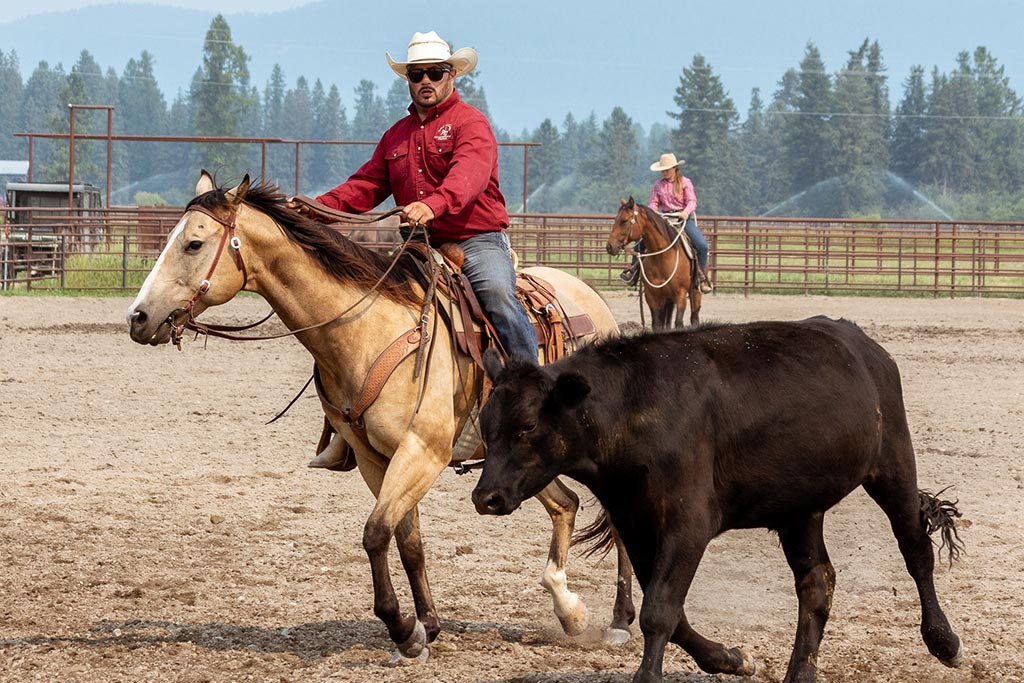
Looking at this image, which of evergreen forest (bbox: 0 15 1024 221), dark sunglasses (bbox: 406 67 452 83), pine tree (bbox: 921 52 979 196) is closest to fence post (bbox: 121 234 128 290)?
dark sunglasses (bbox: 406 67 452 83)

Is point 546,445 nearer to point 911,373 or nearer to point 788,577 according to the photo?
point 788,577

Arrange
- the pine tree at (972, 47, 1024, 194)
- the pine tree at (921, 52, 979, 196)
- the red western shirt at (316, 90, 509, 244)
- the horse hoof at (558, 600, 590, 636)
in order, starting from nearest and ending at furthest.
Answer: the horse hoof at (558, 600, 590, 636) → the red western shirt at (316, 90, 509, 244) → the pine tree at (972, 47, 1024, 194) → the pine tree at (921, 52, 979, 196)

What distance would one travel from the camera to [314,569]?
5.80m

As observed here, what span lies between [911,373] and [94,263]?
14.1 metres

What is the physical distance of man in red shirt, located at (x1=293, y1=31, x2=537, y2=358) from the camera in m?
5.02

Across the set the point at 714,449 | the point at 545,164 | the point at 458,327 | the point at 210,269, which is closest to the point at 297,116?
the point at 545,164

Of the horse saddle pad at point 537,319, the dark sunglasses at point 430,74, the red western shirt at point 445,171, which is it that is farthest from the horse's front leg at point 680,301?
the dark sunglasses at point 430,74

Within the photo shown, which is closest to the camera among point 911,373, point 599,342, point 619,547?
point 599,342

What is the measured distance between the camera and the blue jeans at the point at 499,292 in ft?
16.6

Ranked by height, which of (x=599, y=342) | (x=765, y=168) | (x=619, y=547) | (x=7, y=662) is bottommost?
(x=7, y=662)

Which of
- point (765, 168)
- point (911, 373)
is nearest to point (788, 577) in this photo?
point (911, 373)

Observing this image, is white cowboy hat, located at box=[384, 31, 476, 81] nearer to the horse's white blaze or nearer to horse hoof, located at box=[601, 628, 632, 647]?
the horse's white blaze

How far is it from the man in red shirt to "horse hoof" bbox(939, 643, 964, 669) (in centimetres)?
185

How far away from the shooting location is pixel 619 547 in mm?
5086
